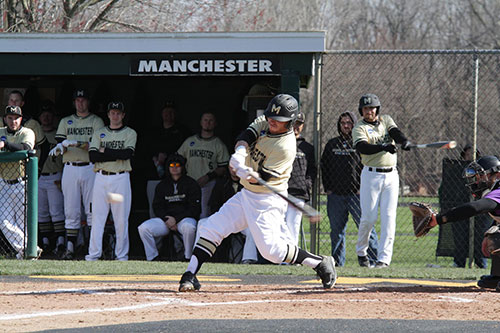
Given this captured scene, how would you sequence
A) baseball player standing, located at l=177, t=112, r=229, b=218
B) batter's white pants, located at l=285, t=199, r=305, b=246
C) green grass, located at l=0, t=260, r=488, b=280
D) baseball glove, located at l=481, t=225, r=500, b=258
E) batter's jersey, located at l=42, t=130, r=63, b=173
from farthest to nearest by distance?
batter's jersey, located at l=42, t=130, r=63, b=173
baseball player standing, located at l=177, t=112, r=229, b=218
batter's white pants, located at l=285, t=199, r=305, b=246
green grass, located at l=0, t=260, r=488, b=280
baseball glove, located at l=481, t=225, r=500, b=258

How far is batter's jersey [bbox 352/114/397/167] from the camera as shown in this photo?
365 inches

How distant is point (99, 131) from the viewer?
396 inches

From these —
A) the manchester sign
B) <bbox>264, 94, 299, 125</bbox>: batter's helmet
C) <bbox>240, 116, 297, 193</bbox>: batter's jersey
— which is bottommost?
<bbox>240, 116, 297, 193</bbox>: batter's jersey

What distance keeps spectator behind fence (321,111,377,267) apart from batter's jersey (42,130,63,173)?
3.66m

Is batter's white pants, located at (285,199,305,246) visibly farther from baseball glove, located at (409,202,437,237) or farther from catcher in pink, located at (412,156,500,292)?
baseball glove, located at (409,202,437,237)

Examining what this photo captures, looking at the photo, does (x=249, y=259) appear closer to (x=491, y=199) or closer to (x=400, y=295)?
(x=400, y=295)

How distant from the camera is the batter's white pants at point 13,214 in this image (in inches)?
394

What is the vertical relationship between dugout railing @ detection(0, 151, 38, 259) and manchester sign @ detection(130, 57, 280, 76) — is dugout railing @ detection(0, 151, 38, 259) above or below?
below

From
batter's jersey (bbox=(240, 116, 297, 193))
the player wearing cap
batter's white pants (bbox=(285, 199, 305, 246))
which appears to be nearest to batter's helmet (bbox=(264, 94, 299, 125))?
batter's jersey (bbox=(240, 116, 297, 193))

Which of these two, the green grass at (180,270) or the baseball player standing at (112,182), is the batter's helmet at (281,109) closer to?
the green grass at (180,270)

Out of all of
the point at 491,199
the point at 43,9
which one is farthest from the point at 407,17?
the point at 491,199

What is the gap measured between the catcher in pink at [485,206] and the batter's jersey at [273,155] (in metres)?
1.26

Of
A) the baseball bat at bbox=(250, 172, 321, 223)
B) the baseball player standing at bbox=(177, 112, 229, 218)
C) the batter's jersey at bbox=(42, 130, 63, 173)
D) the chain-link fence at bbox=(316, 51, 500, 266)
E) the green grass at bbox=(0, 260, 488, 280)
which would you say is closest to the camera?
the baseball bat at bbox=(250, 172, 321, 223)

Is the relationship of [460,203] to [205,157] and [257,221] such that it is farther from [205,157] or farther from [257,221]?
[257,221]
